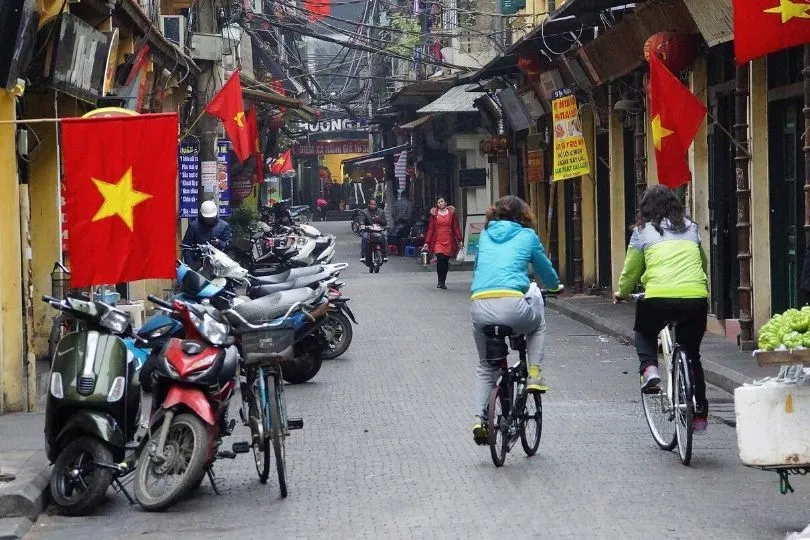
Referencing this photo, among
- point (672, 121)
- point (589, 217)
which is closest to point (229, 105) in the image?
point (589, 217)

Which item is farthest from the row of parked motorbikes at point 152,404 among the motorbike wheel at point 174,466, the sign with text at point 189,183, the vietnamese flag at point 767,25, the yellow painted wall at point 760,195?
the sign with text at point 189,183

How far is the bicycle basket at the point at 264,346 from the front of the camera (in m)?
8.24

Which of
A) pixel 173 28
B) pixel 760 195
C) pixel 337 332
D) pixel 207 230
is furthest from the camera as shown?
pixel 173 28

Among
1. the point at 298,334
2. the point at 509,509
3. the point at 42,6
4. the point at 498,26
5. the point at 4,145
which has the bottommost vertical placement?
the point at 509,509

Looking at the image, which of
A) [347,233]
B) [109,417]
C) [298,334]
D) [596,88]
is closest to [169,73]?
[596,88]

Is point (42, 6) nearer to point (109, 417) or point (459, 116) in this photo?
point (109, 417)

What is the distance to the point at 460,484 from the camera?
8242mm

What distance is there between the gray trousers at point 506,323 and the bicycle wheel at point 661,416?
0.85 meters

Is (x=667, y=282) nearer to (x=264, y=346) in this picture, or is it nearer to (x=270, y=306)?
(x=264, y=346)

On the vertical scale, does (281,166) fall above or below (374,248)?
above

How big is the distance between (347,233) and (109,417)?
49512 mm

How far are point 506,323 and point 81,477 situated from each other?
2.77 m

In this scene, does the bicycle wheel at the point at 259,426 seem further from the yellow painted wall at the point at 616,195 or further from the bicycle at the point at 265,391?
the yellow painted wall at the point at 616,195

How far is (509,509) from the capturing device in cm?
748
